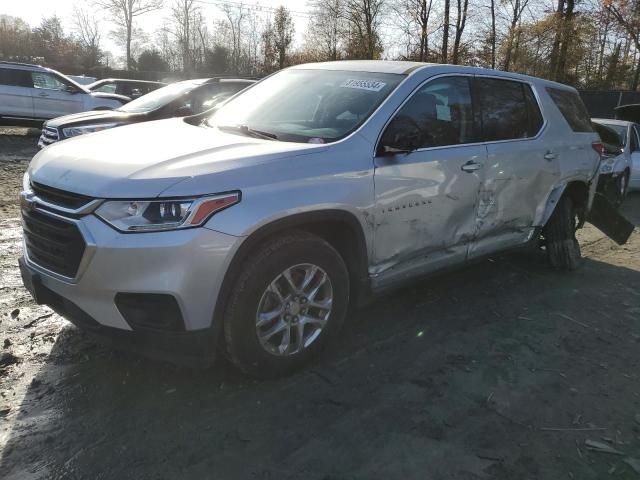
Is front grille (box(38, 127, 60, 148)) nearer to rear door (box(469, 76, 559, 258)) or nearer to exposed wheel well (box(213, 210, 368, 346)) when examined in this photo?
exposed wheel well (box(213, 210, 368, 346))

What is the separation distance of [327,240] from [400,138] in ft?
2.60

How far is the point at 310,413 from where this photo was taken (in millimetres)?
2867

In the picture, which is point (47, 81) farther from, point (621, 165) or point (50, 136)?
point (621, 165)

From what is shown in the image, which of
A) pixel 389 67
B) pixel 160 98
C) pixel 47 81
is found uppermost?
pixel 47 81

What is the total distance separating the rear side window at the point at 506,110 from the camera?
13.9 ft

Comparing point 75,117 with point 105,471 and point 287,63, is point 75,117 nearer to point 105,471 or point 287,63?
point 105,471

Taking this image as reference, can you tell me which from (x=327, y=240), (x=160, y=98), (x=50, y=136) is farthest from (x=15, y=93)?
(x=327, y=240)

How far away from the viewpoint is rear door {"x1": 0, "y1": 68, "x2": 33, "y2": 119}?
13.7 m

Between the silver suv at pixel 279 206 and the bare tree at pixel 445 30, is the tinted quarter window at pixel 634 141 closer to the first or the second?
the silver suv at pixel 279 206

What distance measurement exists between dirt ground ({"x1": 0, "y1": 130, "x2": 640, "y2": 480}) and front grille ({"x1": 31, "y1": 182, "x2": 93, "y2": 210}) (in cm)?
104

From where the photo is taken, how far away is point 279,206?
2.81 meters

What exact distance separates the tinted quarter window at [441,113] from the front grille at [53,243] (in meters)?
2.03

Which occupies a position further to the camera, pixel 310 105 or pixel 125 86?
pixel 125 86

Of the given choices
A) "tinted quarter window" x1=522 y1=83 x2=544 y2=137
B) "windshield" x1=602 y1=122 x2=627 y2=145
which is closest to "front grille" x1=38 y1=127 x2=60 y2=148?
"tinted quarter window" x1=522 y1=83 x2=544 y2=137
